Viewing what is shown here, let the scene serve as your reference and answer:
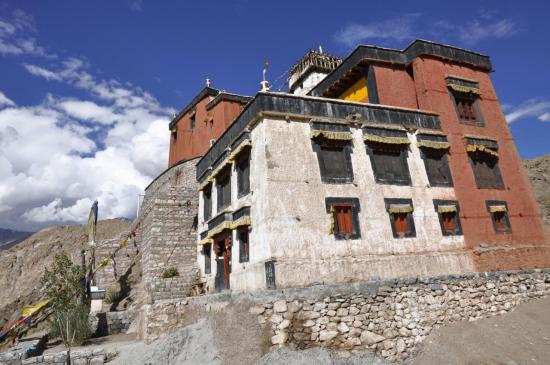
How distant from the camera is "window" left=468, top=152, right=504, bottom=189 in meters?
16.6

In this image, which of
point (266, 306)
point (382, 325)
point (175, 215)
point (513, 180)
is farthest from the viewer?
point (175, 215)

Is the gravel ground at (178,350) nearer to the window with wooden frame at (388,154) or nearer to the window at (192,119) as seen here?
the window with wooden frame at (388,154)

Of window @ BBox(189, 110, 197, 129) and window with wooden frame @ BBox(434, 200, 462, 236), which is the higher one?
window @ BBox(189, 110, 197, 129)

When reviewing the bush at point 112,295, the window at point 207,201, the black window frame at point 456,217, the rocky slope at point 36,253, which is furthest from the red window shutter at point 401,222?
the rocky slope at point 36,253

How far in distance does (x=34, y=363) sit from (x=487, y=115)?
79.1 feet

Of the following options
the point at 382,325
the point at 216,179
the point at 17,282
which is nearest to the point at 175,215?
the point at 216,179

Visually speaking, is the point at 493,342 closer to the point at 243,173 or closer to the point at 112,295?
the point at 243,173

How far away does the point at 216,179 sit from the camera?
1800cm

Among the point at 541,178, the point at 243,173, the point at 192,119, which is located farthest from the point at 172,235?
the point at 541,178

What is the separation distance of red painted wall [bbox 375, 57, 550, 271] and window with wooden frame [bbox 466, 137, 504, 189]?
1.06ft

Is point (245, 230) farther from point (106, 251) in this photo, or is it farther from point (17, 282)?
point (17, 282)

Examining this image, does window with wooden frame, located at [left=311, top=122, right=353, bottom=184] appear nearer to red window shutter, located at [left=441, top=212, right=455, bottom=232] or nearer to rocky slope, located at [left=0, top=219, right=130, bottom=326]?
red window shutter, located at [left=441, top=212, right=455, bottom=232]

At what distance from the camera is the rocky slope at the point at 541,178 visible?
35125mm

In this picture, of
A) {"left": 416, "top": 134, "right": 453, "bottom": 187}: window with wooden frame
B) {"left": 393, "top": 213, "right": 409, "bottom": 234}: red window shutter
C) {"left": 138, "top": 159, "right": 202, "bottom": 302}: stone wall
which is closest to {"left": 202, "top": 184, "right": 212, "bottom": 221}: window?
{"left": 138, "top": 159, "right": 202, "bottom": 302}: stone wall
